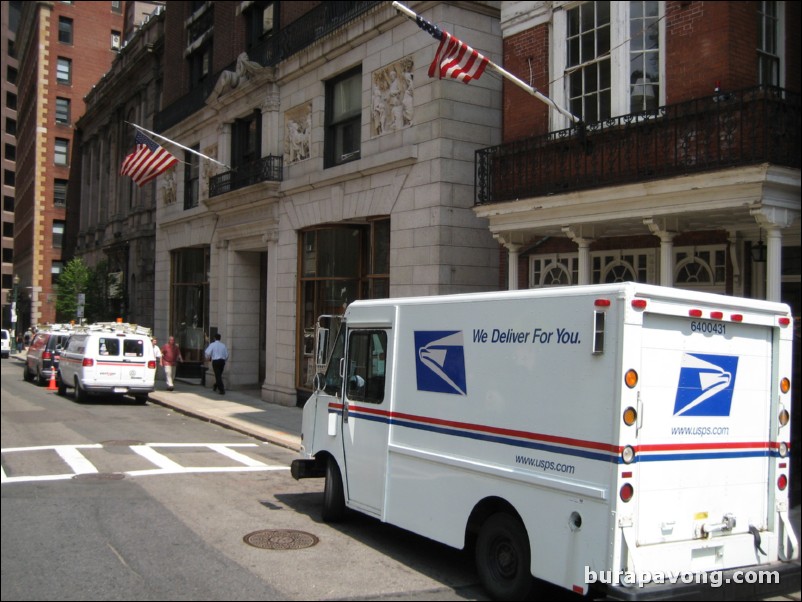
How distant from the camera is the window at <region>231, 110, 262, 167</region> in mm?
23031

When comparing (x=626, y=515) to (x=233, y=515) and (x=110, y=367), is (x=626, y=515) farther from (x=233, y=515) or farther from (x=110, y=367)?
(x=110, y=367)

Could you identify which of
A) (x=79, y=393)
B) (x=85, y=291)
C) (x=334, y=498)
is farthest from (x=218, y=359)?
(x=85, y=291)

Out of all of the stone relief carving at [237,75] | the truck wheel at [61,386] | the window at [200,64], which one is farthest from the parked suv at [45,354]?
the window at [200,64]

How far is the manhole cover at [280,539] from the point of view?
7621 millimetres

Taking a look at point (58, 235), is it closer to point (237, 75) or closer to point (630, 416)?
point (237, 75)

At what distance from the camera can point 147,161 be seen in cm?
2189

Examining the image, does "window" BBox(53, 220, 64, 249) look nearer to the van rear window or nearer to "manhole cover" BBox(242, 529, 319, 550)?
the van rear window

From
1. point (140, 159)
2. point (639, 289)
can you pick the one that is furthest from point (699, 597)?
point (140, 159)

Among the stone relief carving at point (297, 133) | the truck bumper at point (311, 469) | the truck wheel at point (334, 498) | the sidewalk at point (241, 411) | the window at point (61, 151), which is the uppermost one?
the window at point (61, 151)

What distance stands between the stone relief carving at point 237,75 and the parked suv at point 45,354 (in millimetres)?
10026

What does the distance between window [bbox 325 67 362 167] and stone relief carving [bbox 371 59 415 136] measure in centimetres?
111

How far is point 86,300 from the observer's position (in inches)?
1502

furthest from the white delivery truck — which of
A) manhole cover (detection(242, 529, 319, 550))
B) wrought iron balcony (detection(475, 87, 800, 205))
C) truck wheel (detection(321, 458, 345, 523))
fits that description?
wrought iron balcony (detection(475, 87, 800, 205))

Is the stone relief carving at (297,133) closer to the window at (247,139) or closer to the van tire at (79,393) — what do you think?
the window at (247,139)
